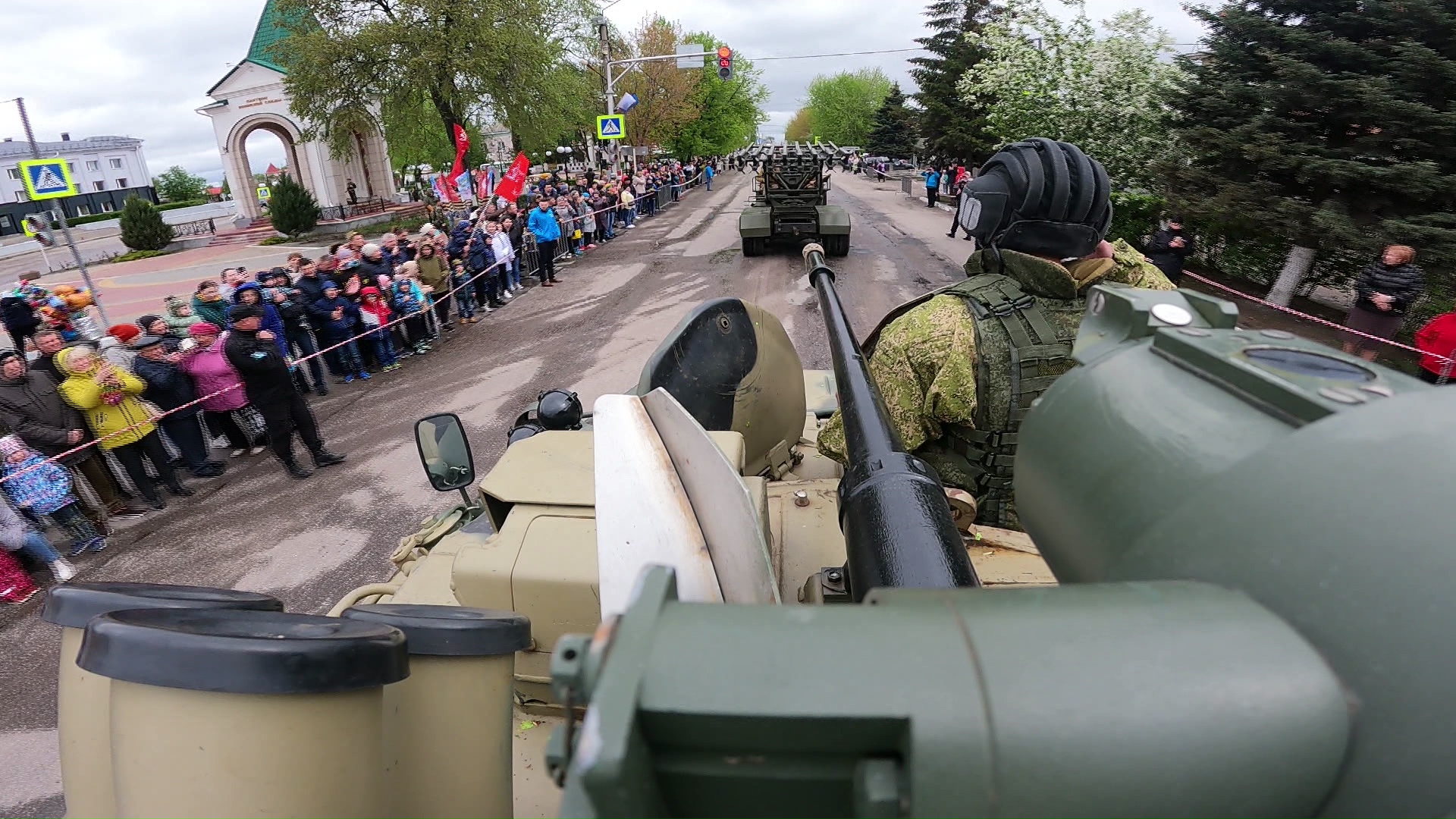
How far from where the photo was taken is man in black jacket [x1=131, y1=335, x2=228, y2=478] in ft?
23.5

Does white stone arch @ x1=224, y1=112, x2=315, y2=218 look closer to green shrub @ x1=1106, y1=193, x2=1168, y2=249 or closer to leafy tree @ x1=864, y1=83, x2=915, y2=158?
green shrub @ x1=1106, y1=193, x2=1168, y2=249

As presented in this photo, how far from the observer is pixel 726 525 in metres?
1.46

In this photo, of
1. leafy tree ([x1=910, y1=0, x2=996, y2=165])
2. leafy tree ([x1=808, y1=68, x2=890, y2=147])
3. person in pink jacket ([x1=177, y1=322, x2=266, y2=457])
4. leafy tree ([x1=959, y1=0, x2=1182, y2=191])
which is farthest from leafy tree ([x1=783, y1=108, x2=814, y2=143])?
person in pink jacket ([x1=177, y1=322, x2=266, y2=457])

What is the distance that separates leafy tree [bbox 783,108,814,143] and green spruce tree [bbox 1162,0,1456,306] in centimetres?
9639

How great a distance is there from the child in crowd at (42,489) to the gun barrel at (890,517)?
6992mm

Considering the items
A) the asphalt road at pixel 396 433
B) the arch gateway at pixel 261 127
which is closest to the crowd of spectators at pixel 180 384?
the asphalt road at pixel 396 433

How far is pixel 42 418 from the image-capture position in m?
6.26

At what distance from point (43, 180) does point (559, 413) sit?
10.3 meters

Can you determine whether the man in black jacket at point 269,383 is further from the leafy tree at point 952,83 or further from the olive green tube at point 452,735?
the leafy tree at point 952,83

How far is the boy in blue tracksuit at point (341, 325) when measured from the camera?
9.79 meters

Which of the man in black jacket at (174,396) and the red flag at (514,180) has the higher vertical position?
the red flag at (514,180)

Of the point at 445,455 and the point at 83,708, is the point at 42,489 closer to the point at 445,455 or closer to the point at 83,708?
the point at 445,455

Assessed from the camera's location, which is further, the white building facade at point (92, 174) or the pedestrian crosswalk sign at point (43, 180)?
the white building facade at point (92, 174)

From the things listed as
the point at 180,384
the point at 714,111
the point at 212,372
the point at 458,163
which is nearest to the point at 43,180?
the point at 212,372
